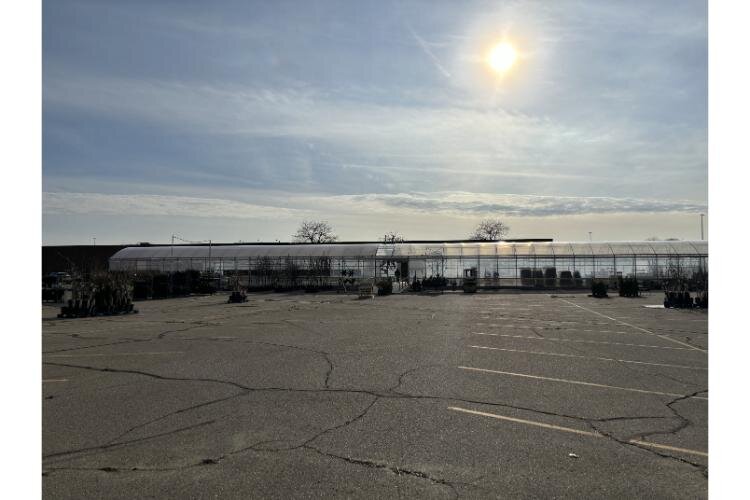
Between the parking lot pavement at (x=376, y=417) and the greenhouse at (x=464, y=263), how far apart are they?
32.1 meters

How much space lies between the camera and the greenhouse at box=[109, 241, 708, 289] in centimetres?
4612

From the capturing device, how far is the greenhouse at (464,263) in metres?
46.1

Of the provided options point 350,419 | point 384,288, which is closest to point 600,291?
point 384,288

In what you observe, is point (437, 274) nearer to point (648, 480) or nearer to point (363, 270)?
point (363, 270)

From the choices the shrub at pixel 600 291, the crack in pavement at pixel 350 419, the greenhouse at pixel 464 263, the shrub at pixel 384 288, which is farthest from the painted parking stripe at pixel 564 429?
the greenhouse at pixel 464 263

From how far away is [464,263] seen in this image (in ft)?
158

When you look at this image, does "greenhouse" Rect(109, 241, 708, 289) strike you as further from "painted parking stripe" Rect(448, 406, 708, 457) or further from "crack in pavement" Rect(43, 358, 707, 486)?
"painted parking stripe" Rect(448, 406, 708, 457)

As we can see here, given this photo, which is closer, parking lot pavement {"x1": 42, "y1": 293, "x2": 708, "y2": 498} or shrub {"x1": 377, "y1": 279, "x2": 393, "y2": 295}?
parking lot pavement {"x1": 42, "y1": 293, "x2": 708, "y2": 498}

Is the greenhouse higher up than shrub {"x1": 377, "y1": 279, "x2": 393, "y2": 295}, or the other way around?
the greenhouse

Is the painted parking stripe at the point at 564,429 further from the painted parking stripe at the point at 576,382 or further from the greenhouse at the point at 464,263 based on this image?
the greenhouse at the point at 464,263

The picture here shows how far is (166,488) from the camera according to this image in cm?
493

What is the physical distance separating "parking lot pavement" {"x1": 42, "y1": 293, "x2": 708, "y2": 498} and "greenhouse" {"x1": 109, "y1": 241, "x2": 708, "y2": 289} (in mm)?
32111

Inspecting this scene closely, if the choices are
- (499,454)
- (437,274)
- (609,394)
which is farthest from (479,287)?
(499,454)

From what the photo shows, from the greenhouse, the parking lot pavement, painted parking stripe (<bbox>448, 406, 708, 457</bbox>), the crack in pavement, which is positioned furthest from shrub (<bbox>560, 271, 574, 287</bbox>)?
painted parking stripe (<bbox>448, 406, 708, 457</bbox>)
